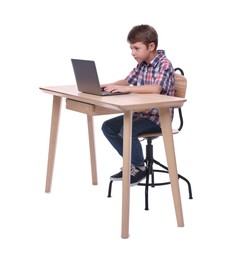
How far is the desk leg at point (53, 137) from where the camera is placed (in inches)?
192

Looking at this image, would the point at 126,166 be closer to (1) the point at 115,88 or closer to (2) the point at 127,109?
(2) the point at 127,109

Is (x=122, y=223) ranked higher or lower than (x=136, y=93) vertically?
lower

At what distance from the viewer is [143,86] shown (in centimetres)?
443

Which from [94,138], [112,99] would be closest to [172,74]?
[112,99]

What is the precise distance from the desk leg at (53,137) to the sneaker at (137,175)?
0.74m

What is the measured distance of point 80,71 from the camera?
4.45 metres

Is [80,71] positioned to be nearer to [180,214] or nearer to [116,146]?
[116,146]

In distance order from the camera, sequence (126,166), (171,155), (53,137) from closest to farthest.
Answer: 1. (126,166)
2. (171,155)
3. (53,137)

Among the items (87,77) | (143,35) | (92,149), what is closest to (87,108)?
(87,77)

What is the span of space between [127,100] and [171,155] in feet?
1.55

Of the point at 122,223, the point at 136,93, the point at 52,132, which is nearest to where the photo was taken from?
the point at 122,223

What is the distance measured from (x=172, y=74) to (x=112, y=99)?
62 cm

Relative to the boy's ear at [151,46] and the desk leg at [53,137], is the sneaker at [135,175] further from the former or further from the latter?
the boy's ear at [151,46]

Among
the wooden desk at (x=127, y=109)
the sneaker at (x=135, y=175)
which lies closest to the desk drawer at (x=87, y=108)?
the wooden desk at (x=127, y=109)
